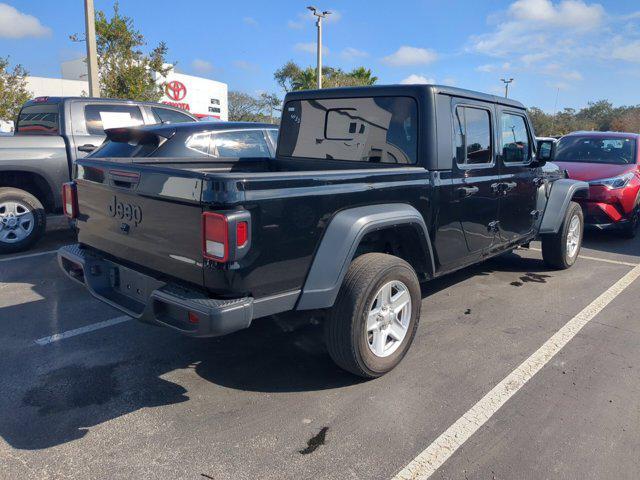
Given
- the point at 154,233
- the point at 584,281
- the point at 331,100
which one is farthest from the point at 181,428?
the point at 584,281

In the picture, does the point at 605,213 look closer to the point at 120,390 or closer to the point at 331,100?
the point at 331,100

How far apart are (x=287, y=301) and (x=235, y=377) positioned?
0.90 metres

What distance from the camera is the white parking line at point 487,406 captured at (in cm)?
259

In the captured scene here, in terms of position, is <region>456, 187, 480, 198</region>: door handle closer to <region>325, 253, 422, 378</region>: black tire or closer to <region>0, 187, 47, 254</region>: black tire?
<region>325, 253, 422, 378</region>: black tire

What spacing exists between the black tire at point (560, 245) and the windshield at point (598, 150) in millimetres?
2818

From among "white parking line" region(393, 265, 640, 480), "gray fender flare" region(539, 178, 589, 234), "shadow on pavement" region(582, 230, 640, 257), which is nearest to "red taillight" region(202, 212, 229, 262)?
"white parking line" region(393, 265, 640, 480)

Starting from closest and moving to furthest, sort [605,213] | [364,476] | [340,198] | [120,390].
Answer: [364,476]
[340,198]
[120,390]
[605,213]

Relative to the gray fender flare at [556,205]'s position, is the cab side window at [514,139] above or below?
above

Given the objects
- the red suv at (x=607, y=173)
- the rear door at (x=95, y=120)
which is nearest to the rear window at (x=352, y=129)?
the rear door at (x=95, y=120)

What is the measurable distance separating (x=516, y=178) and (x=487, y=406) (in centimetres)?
255

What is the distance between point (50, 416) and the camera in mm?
2967

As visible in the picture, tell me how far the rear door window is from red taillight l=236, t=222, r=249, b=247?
5455 mm

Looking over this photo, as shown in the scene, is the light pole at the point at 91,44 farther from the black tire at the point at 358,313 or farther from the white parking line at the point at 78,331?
the black tire at the point at 358,313

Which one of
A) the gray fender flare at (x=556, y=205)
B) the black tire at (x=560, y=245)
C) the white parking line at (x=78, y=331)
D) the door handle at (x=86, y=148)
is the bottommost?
the white parking line at (x=78, y=331)
